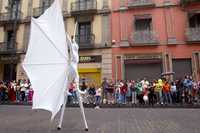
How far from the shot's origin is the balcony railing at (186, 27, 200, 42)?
1866 centimetres

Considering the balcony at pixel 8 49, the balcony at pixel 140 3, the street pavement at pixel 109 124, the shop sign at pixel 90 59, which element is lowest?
the street pavement at pixel 109 124

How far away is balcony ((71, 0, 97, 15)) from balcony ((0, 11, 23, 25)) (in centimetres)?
612

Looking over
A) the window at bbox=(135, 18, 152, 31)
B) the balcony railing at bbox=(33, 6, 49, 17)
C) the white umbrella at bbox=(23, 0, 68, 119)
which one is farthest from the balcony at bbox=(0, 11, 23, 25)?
the white umbrella at bbox=(23, 0, 68, 119)

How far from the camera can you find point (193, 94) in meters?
14.6

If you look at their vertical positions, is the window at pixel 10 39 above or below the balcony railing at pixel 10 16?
below

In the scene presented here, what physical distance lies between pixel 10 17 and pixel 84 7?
27.9ft

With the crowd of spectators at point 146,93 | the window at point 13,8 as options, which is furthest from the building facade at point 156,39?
the window at point 13,8

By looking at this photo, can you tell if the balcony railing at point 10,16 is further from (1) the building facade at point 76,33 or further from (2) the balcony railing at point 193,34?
(2) the balcony railing at point 193,34

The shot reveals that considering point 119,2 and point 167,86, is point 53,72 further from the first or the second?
point 119,2

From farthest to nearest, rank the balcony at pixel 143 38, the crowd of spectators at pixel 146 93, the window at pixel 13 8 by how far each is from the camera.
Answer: the window at pixel 13 8 → the balcony at pixel 143 38 → the crowd of spectators at pixel 146 93

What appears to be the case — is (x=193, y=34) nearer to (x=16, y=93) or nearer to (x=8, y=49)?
(x=16, y=93)

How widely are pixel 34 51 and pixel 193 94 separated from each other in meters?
12.1

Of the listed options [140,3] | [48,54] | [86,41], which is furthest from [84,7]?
[48,54]

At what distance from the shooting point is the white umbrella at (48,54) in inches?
210
